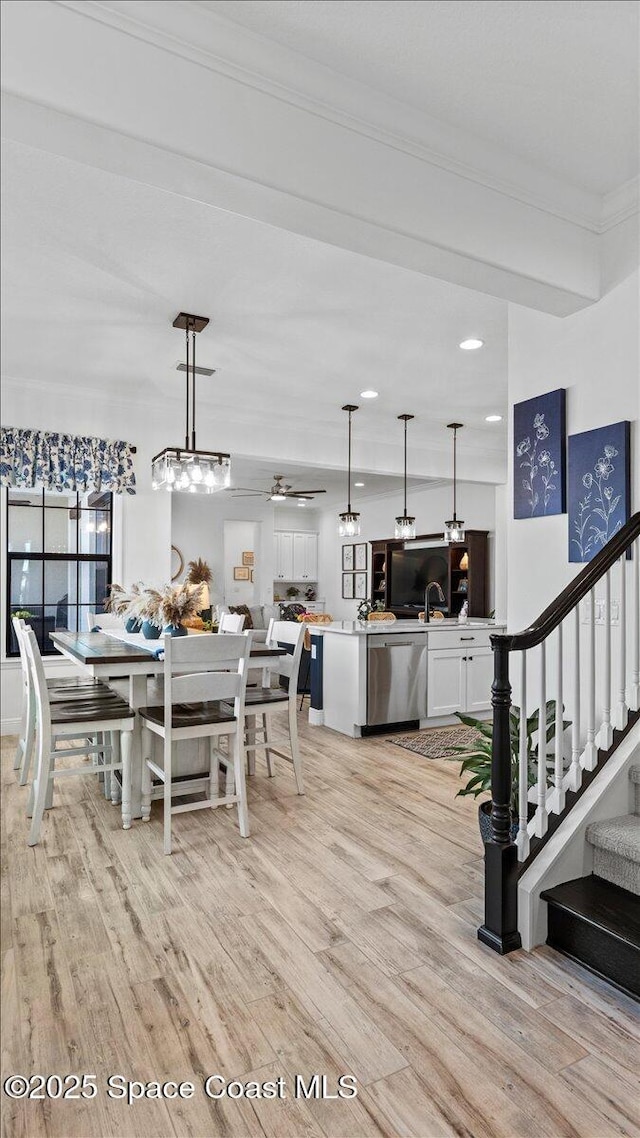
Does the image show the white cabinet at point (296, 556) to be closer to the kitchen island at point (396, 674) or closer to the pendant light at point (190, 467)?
the kitchen island at point (396, 674)

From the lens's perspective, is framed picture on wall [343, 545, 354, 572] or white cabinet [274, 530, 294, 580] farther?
white cabinet [274, 530, 294, 580]

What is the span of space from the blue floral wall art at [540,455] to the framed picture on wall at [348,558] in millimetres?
7269

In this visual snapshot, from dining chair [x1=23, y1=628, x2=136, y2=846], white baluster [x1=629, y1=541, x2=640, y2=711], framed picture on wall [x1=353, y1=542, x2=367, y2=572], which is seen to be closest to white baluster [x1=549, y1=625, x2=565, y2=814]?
white baluster [x1=629, y1=541, x2=640, y2=711]

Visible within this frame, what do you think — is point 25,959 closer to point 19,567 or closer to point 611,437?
point 611,437

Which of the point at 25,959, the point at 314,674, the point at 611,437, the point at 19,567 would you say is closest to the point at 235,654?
the point at 25,959

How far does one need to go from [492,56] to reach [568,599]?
1750 mm

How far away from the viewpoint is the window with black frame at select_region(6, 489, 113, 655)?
5473 millimetres

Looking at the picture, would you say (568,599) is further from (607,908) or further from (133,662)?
(133,662)

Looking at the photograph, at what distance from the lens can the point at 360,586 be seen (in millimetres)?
10375

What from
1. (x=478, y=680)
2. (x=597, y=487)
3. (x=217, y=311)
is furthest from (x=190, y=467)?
(x=478, y=680)

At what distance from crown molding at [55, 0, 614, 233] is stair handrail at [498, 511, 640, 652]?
1.39 metres

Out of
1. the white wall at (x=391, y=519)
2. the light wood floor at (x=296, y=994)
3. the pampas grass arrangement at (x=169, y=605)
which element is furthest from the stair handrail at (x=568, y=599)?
the white wall at (x=391, y=519)

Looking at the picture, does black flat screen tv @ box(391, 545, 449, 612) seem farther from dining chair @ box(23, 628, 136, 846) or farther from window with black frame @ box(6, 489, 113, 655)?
dining chair @ box(23, 628, 136, 846)

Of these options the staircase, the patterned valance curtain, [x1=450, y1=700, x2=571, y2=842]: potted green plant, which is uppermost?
the patterned valance curtain
